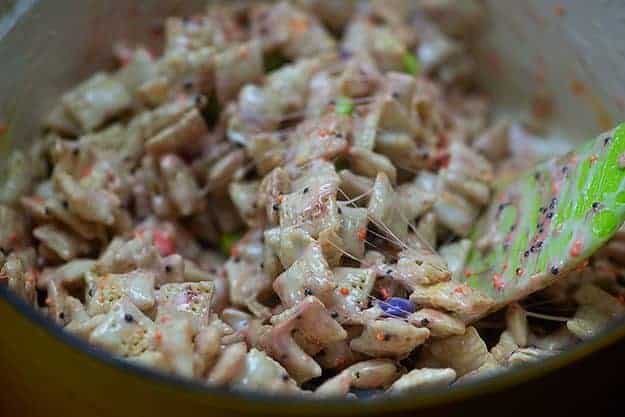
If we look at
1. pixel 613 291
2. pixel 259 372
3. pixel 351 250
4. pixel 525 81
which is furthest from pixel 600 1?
pixel 259 372

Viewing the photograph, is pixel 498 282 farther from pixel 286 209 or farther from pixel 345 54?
pixel 345 54

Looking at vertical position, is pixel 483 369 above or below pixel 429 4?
below

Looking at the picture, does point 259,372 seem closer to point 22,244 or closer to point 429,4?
point 22,244

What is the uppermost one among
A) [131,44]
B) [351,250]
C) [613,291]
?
[131,44]

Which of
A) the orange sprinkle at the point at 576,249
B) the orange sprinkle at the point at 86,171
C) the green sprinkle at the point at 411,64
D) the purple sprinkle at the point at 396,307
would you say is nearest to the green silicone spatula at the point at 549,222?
the orange sprinkle at the point at 576,249

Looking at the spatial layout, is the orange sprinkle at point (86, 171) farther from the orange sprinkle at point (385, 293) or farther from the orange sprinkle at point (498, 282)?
the orange sprinkle at point (498, 282)
